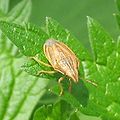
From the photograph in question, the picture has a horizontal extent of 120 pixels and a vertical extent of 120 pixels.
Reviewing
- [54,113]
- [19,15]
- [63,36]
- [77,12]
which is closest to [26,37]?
[63,36]

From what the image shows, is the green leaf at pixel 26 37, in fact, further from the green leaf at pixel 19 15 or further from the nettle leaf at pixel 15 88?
the green leaf at pixel 19 15

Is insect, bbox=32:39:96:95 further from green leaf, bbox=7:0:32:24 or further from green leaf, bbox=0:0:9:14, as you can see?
green leaf, bbox=0:0:9:14

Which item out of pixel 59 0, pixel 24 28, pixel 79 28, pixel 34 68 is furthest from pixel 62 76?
pixel 59 0

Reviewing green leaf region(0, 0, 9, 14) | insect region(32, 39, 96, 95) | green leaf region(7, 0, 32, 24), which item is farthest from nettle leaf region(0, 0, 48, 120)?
insect region(32, 39, 96, 95)

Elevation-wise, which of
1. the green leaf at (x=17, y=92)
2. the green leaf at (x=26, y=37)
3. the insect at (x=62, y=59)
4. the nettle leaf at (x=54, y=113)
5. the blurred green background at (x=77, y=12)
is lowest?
the nettle leaf at (x=54, y=113)

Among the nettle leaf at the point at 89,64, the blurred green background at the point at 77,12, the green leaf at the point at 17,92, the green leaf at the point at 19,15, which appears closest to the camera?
the nettle leaf at the point at 89,64

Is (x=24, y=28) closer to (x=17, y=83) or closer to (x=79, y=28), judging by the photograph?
(x=17, y=83)

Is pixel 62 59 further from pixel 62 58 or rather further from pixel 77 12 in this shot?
pixel 77 12

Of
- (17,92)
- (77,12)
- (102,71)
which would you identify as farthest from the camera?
(77,12)

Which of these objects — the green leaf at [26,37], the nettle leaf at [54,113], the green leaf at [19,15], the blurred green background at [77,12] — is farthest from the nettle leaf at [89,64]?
the blurred green background at [77,12]
